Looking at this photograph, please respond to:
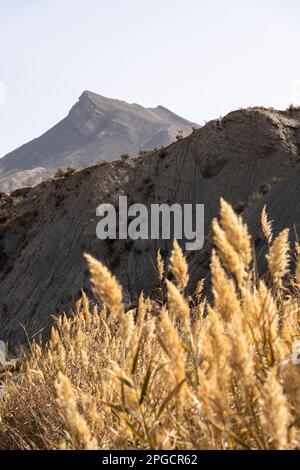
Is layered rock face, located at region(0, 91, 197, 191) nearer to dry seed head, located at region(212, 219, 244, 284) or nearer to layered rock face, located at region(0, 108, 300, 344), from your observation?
layered rock face, located at region(0, 108, 300, 344)

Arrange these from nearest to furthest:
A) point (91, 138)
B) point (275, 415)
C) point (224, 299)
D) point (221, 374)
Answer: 1. point (275, 415)
2. point (221, 374)
3. point (224, 299)
4. point (91, 138)

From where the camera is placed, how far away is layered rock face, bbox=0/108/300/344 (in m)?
25.1

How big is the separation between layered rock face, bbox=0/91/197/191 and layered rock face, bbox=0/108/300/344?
11998cm

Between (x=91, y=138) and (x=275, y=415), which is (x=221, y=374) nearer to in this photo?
(x=275, y=415)

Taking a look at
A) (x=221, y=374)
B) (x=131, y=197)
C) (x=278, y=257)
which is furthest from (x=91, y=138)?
(x=221, y=374)

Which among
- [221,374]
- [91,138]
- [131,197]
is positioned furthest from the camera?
[91,138]

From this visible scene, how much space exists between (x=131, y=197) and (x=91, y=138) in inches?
5899

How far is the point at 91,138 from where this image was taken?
173625 millimetres

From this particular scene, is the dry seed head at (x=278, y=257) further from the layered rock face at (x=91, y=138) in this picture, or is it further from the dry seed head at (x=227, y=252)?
the layered rock face at (x=91, y=138)

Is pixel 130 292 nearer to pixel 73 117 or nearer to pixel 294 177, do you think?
pixel 294 177

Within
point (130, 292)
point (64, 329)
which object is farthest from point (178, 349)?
point (130, 292)

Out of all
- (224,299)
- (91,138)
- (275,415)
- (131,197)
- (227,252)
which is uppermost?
(91,138)

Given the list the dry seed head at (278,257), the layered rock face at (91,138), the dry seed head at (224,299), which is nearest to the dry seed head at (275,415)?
the dry seed head at (224,299)

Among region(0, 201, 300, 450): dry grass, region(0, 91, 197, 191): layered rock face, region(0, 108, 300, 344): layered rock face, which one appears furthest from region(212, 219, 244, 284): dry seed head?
region(0, 91, 197, 191): layered rock face
